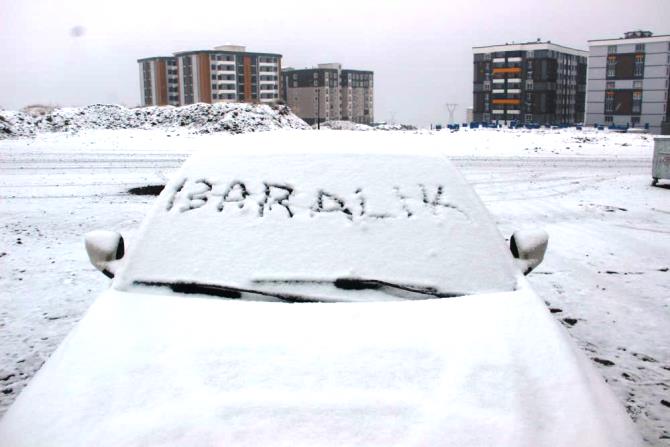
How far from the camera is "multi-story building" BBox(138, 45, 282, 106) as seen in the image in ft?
329

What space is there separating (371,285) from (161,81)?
116 m

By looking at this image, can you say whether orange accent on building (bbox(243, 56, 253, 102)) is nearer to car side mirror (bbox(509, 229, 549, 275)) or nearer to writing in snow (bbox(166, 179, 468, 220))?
writing in snow (bbox(166, 179, 468, 220))

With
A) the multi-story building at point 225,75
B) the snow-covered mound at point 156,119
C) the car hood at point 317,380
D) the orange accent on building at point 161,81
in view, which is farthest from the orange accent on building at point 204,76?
the car hood at point 317,380

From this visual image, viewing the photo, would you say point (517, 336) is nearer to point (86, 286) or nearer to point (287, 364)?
point (287, 364)

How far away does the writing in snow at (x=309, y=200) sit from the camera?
2830 millimetres

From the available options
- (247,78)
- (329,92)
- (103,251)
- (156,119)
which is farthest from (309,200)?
(329,92)

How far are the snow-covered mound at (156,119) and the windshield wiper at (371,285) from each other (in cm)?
3573

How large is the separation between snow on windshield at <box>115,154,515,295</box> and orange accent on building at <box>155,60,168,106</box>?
11265 cm

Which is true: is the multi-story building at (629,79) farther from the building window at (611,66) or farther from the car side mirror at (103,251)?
the car side mirror at (103,251)

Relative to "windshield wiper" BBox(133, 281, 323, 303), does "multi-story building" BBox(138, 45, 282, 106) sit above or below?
above

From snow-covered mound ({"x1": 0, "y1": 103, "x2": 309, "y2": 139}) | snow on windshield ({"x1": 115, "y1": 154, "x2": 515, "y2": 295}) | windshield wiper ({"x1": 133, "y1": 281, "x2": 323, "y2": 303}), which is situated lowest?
windshield wiper ({"x1": 133, "y1": 281, "x2": 323, "y2": 303})

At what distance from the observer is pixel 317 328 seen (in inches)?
88.7

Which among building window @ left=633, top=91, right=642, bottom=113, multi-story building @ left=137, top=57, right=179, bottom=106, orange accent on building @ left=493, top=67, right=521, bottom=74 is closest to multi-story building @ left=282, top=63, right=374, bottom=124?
multi-story building @ left=137, top=57, right=179, bottom=106

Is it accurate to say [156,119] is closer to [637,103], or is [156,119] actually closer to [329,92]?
[637,103]
